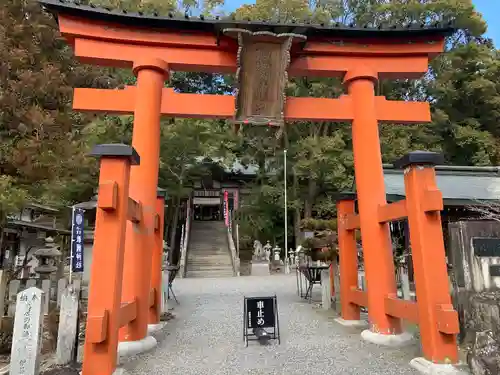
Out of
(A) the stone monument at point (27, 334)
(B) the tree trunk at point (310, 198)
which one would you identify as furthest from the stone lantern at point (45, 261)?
(B) the tree trunk at point (310, 198)

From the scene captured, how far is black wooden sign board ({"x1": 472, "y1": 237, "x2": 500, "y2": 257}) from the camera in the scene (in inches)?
201

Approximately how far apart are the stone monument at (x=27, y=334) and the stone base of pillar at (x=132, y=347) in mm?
1108

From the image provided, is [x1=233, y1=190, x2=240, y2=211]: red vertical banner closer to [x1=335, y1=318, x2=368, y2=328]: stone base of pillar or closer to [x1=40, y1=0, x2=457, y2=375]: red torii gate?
[x1=40, y1=0, x2=457, y2=375]: red torii gate

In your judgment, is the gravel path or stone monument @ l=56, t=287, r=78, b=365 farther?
stone monument @ l=56, t=287, r=78, b=365

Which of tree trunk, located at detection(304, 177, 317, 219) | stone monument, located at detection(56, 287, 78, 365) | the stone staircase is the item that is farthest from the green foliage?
stone monument, located at detection(56, 287, 78, 365)

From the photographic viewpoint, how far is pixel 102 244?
4.35m

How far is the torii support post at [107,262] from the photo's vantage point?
4.05 meters

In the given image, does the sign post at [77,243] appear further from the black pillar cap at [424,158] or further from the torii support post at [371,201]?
the black pillar cap at [424,158]

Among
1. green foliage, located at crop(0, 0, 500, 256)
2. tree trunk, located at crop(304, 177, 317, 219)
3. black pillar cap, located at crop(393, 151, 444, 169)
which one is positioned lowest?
black pillar cap, located at crop(393, 151, 444, 169)

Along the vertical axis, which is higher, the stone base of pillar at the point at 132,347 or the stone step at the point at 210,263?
the stone step at the point at 210,263

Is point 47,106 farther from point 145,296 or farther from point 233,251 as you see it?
point 233,251

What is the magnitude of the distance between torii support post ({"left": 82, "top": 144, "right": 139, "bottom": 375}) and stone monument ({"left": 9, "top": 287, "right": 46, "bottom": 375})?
55cm

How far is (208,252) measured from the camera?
2184 centimetres

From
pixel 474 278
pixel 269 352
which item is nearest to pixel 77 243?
pixel 269 352
